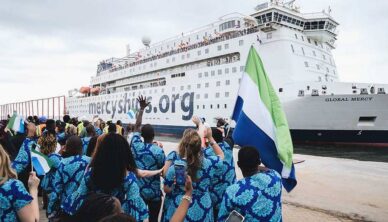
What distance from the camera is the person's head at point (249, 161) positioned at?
2404 millimetres

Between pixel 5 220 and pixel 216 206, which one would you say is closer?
pixel 5 220

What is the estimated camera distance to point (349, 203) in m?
6.24

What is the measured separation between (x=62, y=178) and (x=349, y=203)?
538 cm

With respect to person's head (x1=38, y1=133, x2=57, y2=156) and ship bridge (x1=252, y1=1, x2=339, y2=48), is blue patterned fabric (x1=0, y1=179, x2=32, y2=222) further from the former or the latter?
ship bridge (x1=252, y1=1, x2=339, y2=48)

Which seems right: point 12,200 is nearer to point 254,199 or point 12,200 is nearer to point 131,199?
point 131,199

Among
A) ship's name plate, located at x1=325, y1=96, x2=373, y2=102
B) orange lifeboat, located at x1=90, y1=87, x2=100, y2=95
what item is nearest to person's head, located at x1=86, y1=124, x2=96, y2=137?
ship's name plate, located at x1=325, y1=96, x2=373, y2=102

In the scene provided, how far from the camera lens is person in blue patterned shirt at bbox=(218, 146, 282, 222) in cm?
230

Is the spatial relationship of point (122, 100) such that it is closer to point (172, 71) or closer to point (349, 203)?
point (172, 71)

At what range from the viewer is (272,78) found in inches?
1022

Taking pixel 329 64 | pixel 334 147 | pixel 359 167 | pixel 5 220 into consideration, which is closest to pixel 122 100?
pixel 329 64

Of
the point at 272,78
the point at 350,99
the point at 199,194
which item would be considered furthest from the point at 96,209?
the point at 272,78

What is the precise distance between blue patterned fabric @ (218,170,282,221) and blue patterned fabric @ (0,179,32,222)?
129 cm

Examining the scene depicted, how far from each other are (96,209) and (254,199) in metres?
1.28

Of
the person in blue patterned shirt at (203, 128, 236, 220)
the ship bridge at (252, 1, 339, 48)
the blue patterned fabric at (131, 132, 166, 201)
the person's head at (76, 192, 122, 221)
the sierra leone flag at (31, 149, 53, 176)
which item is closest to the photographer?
the person's head at (76, 192, 122, 221)
